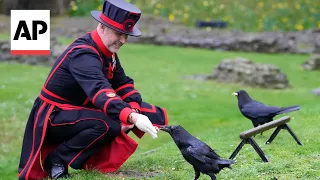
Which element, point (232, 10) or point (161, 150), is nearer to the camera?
point (161, 150)

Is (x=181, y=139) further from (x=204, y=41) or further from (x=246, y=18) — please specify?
(x=246, y=18)

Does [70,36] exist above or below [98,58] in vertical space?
below

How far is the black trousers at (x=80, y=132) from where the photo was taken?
5879mm

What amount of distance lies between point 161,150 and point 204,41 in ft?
56.7

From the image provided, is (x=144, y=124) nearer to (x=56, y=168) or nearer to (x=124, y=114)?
(x=124, y=114)

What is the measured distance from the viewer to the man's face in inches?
230

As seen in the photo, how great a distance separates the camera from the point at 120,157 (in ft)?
20.4

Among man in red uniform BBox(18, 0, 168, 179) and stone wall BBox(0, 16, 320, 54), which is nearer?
man in red uniform BBox(18, 0, 168, 179)

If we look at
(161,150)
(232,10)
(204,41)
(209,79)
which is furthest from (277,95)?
(232,10)

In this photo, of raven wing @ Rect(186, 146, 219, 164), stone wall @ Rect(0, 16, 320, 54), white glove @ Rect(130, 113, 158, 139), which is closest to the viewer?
white glove @ Rect(130, 113, 158, 139)

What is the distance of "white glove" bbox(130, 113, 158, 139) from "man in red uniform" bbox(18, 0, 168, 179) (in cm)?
44

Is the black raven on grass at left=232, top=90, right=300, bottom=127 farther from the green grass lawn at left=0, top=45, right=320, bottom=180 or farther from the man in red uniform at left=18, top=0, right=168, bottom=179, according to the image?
the man in red uniform at left=18, top=0, right=168, bottom=179

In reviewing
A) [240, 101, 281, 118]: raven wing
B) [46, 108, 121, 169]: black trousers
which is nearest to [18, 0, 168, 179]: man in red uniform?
[46, 108, 121, 169]: black trousers

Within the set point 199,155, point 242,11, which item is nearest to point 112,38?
point 199,155
